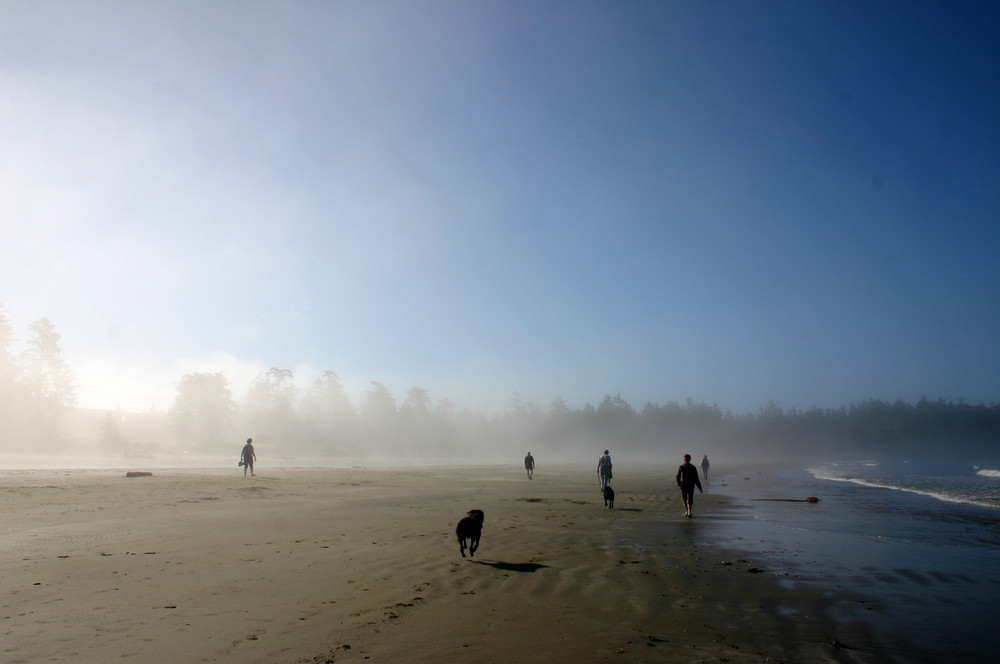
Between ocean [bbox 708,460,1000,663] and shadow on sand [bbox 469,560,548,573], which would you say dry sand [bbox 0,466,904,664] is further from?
ocean [bbox 708,460,1000,663]

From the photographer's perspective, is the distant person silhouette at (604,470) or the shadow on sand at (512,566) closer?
the shadow on sand at (512,566)

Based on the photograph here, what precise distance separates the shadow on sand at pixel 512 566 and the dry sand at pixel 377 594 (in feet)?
0.17

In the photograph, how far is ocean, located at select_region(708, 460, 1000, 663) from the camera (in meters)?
5.77

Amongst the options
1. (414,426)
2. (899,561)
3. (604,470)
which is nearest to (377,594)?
(899,561)

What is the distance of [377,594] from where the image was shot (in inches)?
267

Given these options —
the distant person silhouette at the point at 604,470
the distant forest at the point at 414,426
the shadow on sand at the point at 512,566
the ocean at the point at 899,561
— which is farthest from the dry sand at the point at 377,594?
the distant forest at the point at 414,426

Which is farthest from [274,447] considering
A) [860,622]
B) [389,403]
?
[860,622]

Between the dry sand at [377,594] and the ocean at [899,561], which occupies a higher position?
the dry sand at [377,594]

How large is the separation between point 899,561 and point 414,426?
90696 millimetres

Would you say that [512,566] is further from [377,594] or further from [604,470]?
[604,470]

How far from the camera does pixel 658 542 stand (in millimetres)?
11523

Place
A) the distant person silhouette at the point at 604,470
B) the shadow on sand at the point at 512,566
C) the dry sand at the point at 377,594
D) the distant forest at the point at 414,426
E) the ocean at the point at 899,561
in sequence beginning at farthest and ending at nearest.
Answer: the distant forest at the point at 414,426
the distant person silhouette at the point at 604,470
the shadow on sand at the point at 512,566
the ocean at the point at 899,561
the dry sand at the point at 377,594

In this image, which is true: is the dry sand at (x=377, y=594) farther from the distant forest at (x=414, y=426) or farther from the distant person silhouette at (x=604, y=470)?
the distant forest at (x=414, y=426)

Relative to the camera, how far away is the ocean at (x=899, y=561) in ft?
18.9
